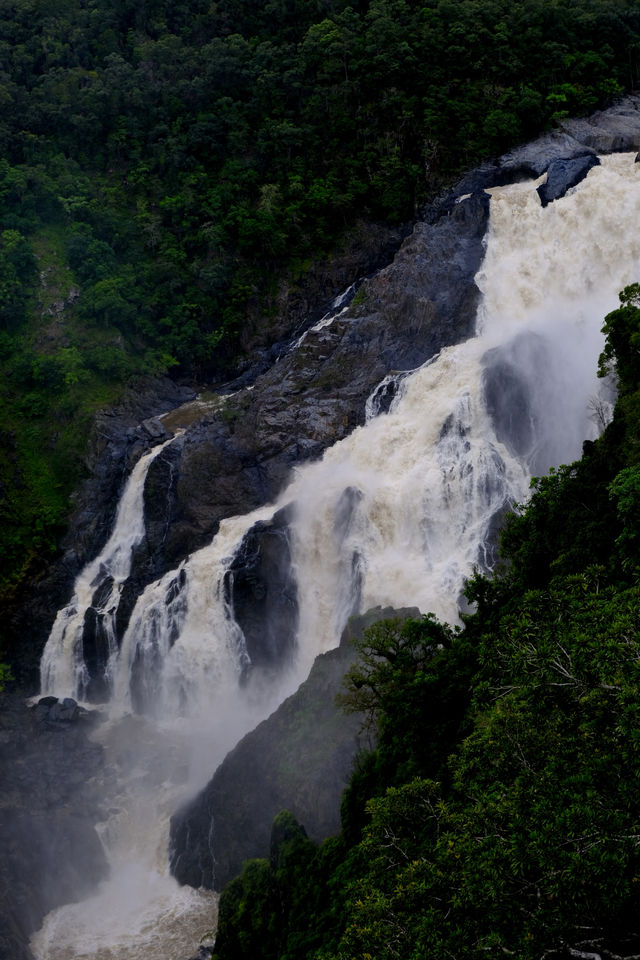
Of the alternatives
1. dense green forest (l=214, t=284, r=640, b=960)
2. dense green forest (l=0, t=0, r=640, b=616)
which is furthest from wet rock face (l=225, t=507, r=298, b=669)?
dense green forest (l=0, t=0, r=640, b=616)

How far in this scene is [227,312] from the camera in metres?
52.7

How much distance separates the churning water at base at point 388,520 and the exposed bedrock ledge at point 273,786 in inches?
105

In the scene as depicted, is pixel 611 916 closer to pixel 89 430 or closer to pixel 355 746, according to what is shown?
pixel 355 746

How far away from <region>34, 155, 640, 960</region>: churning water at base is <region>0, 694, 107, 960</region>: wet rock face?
4.15ft

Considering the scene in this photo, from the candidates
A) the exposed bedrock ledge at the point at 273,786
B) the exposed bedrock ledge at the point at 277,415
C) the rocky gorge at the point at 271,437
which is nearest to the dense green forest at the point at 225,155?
the rocky gorge at the point at 271,437

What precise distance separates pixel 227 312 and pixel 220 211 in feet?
26.3

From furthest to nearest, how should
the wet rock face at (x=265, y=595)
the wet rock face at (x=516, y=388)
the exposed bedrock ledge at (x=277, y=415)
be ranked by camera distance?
the exposed bedrock ledge at (x=277, y=415)
the wet rock face at (x=265, y=595)
the wet rock face at (x=516, y=388)

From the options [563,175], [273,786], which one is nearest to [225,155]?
[563,175]

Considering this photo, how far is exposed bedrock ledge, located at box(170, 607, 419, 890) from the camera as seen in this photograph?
26.2 m

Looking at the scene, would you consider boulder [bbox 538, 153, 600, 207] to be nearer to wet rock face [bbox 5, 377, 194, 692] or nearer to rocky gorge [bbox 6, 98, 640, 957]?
rocky gorge [bbox 6, 98, 640, 957]

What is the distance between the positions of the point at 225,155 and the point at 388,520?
35.1 metres

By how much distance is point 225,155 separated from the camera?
189 feet

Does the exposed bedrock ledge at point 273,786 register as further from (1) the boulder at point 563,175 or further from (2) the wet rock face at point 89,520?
(1) the boulder at point 563,175

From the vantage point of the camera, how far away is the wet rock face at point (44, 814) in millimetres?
27812
